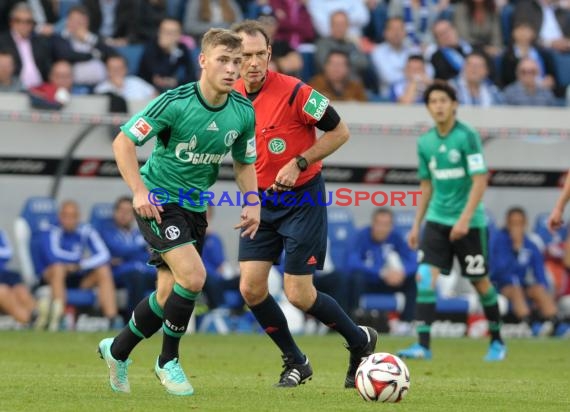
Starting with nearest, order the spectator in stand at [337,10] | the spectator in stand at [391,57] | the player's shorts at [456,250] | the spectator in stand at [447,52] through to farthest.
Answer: the player's shorts at [456,250], the spectator in stand at [447,52], the spectator in stand at [391,57], the spectator in stand at [337,10]

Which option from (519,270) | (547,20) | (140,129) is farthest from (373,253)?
(140,129)

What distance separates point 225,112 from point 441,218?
15.9 feet

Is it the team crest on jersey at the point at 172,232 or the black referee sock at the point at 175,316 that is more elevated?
the team crest on jersey at the point at 172,232

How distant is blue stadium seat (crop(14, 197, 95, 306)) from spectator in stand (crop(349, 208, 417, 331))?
10.6 feet

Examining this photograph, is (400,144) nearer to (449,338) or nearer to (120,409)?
(449,338)

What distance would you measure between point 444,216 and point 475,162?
25.0 inches

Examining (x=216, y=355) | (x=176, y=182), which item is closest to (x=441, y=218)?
(x=216, y=355)

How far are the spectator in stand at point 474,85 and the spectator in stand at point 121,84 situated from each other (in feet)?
13.8

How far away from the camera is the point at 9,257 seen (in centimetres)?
1562

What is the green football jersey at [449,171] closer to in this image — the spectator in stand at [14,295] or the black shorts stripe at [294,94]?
the black shorts stripe at [294,94]

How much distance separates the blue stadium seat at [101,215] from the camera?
53.1ft

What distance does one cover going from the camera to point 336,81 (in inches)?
682

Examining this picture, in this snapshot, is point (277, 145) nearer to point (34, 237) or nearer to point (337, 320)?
point (337, 320)

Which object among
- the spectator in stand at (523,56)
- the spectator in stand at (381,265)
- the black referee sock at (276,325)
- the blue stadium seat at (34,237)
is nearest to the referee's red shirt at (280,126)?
the black referee sock at (276,325)
